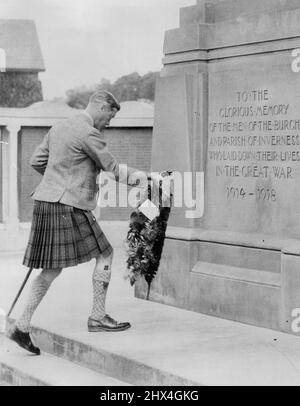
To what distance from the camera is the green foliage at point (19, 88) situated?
124ft

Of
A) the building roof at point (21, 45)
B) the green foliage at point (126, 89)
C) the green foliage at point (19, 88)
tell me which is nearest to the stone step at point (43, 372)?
the building roof at point (21, 45)

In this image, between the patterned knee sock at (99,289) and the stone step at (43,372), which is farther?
the patterned knee sock at (99,289)

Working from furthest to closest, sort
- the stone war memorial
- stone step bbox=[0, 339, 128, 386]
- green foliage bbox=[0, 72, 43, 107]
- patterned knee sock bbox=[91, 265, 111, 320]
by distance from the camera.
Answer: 1. green foliage bbox=[0, 72, 43, 107]
2. the stone war memorial
3. patterned knee sock bbox=[91, 265, 111, 320]
4. stone step bbox=[0, 339, 128, 386]

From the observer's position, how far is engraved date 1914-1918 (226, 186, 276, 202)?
307 inches

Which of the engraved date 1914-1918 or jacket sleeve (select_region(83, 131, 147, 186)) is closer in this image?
jacket sleeve (select_region(83, 131, 147, 186))

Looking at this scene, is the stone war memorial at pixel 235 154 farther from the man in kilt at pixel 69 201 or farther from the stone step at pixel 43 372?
the stone step at pixel 43 372

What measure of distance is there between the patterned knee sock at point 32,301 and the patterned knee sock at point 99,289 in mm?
388

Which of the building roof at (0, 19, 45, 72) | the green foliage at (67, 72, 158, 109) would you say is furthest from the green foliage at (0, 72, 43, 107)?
the green foliage at (67, 72, 158, 109)

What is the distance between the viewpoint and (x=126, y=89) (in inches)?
1396

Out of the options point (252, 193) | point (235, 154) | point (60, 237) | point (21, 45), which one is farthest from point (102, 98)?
point (21, 45)

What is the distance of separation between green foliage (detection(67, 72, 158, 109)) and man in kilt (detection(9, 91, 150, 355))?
26.3 meters

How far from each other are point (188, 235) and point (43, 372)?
6.81 ft

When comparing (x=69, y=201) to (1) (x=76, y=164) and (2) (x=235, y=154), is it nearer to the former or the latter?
(1) (x=76, y=164)

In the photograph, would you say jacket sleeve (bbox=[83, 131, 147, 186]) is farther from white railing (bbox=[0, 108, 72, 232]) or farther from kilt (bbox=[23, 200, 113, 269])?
white railing (bbox=[0, 108, 72, 232])
